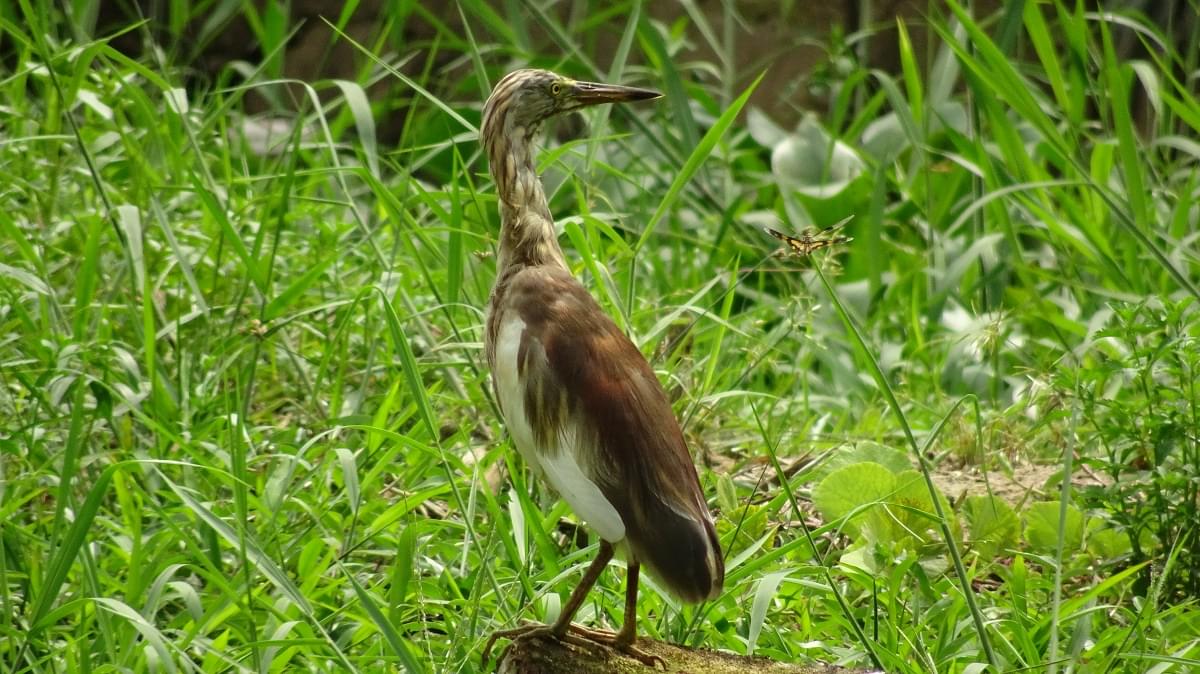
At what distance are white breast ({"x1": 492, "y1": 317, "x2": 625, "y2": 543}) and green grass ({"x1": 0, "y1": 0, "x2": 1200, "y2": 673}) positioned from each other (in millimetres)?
155

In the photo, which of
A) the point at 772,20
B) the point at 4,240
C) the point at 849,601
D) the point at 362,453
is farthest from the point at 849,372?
the point at 772,20

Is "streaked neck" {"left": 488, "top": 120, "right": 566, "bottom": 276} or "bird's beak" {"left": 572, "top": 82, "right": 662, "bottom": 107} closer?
"streaked neck" {"left": 488, "top": 120, "right": 566, "bottom": 276}

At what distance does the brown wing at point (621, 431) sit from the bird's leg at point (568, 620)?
0.07m

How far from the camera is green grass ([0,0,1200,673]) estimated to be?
2.71 meters

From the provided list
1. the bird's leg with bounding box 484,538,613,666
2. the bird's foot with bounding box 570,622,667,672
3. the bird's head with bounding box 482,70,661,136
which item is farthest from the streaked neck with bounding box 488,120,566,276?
the bird's foot with bounding box 570,622,667,672

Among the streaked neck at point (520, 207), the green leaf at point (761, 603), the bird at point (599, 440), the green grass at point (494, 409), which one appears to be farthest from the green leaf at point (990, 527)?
the streaked neck at point (520, 207)

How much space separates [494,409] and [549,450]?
0.93 m

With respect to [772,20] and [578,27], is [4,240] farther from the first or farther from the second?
[772,20]

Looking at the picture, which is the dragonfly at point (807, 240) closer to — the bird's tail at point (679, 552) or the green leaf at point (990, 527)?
the bird's tail at point (679, 552)

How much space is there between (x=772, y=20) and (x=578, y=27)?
2.31 m

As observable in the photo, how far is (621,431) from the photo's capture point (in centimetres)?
236

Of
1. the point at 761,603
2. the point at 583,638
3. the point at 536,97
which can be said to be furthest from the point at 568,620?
the point at 536,97

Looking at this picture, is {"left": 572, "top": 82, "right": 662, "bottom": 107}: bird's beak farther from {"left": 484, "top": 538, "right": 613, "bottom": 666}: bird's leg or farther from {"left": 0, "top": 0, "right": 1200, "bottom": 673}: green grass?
{"left": 484, "top": 538, "right": 613, "bottom": 666}: bird's leg

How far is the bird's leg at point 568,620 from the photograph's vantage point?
2367 mm
